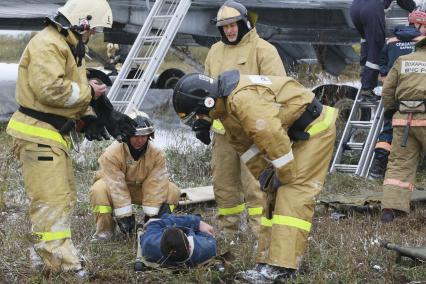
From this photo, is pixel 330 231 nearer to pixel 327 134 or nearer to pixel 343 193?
pixel 327 134

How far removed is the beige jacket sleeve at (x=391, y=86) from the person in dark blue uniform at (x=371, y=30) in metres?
1.77

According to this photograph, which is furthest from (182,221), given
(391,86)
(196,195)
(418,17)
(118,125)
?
(418,17)

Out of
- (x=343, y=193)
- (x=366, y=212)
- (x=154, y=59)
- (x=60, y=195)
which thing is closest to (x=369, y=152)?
(x=343, y=193)

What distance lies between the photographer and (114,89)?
957cm

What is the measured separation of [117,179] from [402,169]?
2.64 meters


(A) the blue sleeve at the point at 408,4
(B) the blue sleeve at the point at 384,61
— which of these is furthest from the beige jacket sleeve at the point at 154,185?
(A) the blue sleeve at the point at 408,4

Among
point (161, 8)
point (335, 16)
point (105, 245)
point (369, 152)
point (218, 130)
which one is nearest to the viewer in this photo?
point (105, 245)

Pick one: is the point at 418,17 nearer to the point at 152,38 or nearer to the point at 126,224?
the point at 152,38

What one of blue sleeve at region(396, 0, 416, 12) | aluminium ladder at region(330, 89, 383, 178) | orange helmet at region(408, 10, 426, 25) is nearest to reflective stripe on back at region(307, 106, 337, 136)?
orange helmet at region(408, 10, 426, 25)

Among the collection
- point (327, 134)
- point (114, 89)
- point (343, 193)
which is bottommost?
point (343, 193)

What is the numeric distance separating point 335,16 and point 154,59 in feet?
10.6

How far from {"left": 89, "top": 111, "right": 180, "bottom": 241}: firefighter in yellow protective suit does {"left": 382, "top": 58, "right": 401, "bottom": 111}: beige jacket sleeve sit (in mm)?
2383

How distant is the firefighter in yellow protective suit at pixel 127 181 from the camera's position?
19.3 ft

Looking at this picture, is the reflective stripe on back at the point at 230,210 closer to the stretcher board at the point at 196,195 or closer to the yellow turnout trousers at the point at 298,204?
the stretcher board at the point at 196,195
